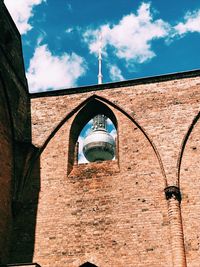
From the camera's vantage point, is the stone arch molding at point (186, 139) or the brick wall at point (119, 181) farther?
the stone arch molding at point (186, 139)

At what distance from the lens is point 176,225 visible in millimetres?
11117

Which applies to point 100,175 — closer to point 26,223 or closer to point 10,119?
point 26,223

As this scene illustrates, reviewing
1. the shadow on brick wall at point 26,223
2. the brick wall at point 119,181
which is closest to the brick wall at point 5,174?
the shadow on brick wall at point 26,223

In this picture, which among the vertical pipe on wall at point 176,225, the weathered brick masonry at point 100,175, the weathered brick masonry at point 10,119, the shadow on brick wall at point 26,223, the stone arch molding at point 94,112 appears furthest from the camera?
the stone arch molding at point 94,112

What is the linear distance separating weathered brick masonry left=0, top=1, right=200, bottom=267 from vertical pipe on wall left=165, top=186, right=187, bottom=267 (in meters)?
0.03

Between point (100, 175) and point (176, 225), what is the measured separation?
9.14 ft

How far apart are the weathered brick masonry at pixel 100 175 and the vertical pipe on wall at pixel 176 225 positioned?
0.03 m

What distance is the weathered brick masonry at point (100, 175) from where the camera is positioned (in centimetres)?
1143

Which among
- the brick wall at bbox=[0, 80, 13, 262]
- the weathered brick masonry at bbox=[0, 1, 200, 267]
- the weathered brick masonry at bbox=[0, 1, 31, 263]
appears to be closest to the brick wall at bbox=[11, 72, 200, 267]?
the weathered brick masonry at bbox=[0, 1, 200, 267]

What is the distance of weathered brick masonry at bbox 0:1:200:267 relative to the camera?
1143 centimetres

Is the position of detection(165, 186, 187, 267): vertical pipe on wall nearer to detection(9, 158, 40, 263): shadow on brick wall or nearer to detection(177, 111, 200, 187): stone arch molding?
detection(177, 111, 200, 187): stone arch molding

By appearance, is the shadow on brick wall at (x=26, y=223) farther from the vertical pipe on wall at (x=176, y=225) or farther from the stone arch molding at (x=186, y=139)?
the stone arch molding at (x=186, y=139)

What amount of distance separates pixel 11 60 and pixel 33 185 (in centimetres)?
392

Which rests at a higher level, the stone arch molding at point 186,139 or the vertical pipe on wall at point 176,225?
the stone arch molding at point 186,139
